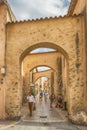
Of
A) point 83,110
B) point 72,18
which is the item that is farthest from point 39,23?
point 83,110

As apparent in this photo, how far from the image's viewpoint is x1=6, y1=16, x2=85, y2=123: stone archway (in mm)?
12594

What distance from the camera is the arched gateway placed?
12555 millimetres

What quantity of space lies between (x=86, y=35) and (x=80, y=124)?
14.8ft

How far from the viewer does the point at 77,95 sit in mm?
12500

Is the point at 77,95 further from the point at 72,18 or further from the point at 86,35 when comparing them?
the point at 72,18

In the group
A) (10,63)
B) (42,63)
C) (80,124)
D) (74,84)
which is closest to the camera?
(80,124)

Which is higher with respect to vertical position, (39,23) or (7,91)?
(39,23)

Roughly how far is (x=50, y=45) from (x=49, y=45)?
91 millimetres

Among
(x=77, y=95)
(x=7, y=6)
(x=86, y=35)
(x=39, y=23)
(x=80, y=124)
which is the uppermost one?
(x=7, y=6)

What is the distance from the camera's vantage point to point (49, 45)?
1394 cm

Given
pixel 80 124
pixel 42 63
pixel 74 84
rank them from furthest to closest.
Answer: pixel 42 63, pixel 74 84, pixel 80 124

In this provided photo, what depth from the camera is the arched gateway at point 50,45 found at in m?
12.6

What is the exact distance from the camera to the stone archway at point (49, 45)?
1259 centimetres

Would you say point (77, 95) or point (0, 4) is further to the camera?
point (0, 4)
